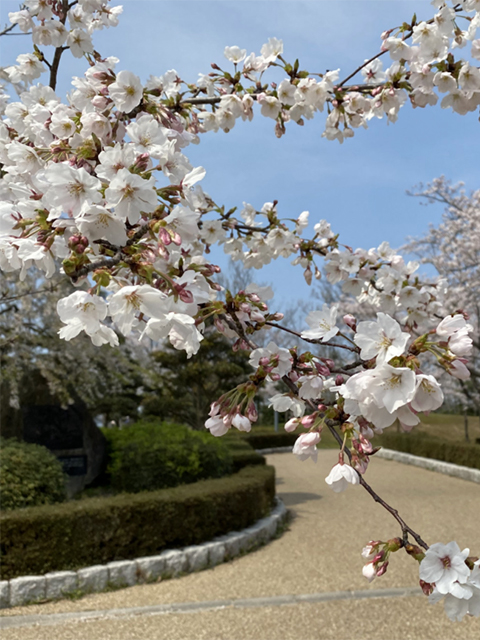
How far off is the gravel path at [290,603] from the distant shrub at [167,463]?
3.64ft

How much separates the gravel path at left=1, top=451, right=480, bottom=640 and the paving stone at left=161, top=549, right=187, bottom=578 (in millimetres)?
108

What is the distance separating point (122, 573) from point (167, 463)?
1607mm

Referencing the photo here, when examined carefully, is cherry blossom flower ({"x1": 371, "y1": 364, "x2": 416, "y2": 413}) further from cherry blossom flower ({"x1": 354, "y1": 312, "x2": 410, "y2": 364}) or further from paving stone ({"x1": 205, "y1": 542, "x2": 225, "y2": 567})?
paving stone ({"x1": 205, "y1": 542, "x2": 225, "y2": 567})

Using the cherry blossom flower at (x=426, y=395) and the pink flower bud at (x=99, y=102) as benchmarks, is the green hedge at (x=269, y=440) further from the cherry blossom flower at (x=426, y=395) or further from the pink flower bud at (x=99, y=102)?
the cherry blossom flower at (x=426, y=395)

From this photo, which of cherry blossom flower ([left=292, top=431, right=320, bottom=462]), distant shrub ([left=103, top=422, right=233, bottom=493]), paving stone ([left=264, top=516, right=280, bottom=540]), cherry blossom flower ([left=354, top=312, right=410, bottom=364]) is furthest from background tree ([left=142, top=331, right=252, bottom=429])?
cherry blossom flower ([left=354, top=312, right=410, bottom=364])

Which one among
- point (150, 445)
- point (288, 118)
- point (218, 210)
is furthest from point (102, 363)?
point (288, 118)

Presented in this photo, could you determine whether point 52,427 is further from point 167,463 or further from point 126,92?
point 126,92

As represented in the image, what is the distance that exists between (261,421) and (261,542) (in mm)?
16729

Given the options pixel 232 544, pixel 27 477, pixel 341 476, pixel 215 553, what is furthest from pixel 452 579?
pixel 27 477

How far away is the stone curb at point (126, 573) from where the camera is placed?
3.94 meters

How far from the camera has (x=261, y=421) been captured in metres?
21.9

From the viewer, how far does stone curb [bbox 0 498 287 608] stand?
12.9 ft

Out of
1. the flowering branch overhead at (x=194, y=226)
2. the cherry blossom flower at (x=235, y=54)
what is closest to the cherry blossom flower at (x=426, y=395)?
the flowering branch overhead at (x=194, y=226)

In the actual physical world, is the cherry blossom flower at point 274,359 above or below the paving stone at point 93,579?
above
